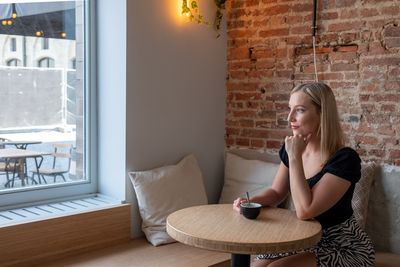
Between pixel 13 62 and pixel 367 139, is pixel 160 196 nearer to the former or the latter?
Answer: pixel 13 62

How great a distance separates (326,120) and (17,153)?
1960 mm

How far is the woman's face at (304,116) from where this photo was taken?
2438 millimetres

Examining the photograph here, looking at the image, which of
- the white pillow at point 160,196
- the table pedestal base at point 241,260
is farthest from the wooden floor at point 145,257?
the table pedestal base at point 241,260

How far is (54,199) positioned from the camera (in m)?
3.30

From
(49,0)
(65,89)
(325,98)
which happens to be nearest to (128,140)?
(65,89)

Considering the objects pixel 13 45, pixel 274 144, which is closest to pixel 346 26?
pixel 274 144

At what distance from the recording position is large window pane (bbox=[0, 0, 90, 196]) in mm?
3086

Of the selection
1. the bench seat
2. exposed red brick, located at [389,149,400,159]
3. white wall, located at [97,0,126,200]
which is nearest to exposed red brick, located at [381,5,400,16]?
exposed red brick, located at [389,149,400,159]

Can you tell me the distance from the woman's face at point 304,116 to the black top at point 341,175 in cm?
19

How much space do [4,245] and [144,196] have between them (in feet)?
3.18

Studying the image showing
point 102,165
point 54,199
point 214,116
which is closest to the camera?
point 54,199

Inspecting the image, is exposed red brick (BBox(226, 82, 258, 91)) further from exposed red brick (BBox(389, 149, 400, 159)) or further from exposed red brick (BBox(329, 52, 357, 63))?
exposed red brick (BBox(389, 149, 400, 159))

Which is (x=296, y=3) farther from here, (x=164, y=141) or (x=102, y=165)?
(x=102, y=165)

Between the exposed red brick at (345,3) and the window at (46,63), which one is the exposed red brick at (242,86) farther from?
the window at (46,63)
